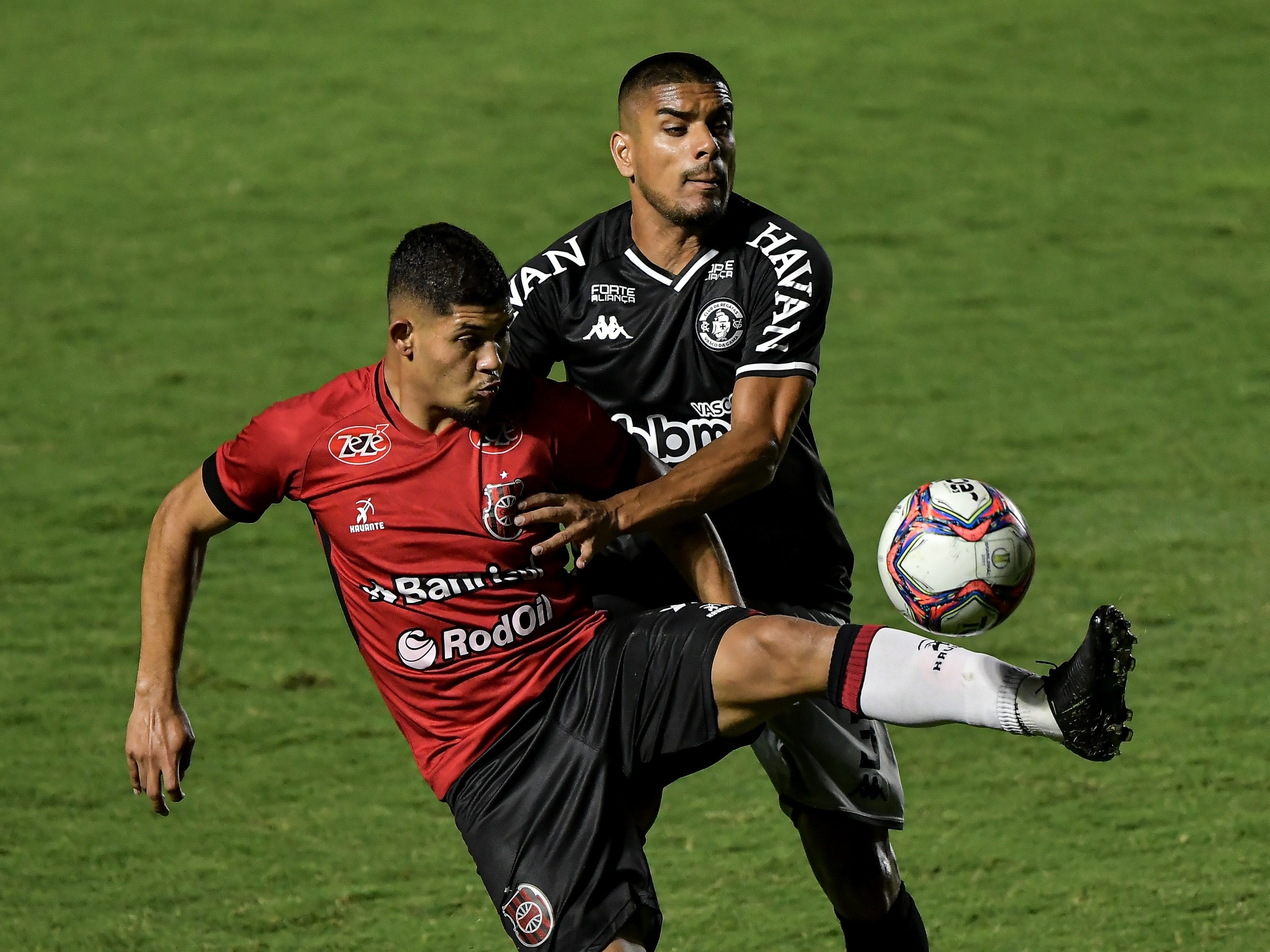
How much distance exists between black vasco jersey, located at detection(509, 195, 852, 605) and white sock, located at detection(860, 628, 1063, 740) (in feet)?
3.27

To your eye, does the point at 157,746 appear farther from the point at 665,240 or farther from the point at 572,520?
the point at 665,240

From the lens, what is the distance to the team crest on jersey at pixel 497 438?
3561mm

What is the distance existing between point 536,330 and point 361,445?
762 mm

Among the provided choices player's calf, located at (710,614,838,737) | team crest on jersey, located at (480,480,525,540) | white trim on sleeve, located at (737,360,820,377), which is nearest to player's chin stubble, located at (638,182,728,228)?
white trim on sleeve, located at (737,360,820,377)

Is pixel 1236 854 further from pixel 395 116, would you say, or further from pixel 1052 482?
pixel 395 116

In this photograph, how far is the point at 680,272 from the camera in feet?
13.5

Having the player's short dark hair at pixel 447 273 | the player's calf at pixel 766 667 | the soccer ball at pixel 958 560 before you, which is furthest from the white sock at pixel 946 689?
the player's short dark hair at pixel 447 273

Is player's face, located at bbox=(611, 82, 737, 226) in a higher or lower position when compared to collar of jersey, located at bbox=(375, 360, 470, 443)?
higher

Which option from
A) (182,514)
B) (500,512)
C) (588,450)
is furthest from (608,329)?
(182,514)

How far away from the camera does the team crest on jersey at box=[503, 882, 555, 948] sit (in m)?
Answer: 3.44

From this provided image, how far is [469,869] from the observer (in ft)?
16.3

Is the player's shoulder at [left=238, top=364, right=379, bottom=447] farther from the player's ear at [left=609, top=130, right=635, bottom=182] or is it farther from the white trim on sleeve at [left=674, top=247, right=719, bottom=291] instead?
the player's ear at [left=609, top=130, right=635, bottom=182]

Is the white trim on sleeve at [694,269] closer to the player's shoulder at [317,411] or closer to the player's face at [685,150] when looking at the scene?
the player's face at [685,150]

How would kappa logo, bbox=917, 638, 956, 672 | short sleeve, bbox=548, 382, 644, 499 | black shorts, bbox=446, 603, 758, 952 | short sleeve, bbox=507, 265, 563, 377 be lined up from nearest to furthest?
kappa logo, bbox=917, 638, 956, 672 < black shorts, bbox=446, 603, 758, 952 < short sleeve, bbox=548, 382, 644, 499 < short sleeve, bbox=507, 265, 563, 377
